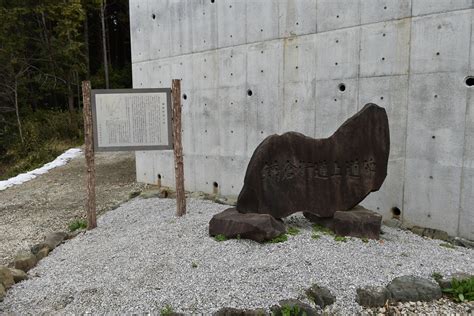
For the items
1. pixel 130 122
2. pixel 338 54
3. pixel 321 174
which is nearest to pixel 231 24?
pixel 338 54

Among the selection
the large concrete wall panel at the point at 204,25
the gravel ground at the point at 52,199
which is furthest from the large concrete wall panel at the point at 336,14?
the gravel ground at the point at 52,199

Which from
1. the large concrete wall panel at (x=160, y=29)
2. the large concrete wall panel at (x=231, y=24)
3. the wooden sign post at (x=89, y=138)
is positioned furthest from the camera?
the large concrete wall panel at (x=160, y=29)

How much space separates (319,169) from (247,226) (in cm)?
111

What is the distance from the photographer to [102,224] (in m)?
5.30

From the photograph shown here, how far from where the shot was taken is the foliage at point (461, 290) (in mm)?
3086

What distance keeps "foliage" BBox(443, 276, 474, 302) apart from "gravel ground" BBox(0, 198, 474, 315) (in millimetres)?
225

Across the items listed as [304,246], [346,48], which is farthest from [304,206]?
[346,48]

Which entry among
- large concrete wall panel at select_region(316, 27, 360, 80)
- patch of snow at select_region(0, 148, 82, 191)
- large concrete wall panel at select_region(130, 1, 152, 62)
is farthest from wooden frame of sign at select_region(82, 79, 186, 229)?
patch of snow at select_region(0, 148, 82, 191)

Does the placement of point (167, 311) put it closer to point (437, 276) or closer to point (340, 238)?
point (340, 238)

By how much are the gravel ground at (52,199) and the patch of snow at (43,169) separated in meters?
0.24

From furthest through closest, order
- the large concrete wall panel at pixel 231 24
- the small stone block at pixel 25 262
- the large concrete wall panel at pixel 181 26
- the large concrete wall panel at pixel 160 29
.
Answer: the large concrete wall panel at pixel 160 29, the large concrete wall panel at pixel 181 26, the large concrete wall panel at pixel 231 24, the small stone block at pixel 25 262

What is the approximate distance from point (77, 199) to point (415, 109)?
21.6 feet

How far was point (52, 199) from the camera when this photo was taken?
25.7 ft

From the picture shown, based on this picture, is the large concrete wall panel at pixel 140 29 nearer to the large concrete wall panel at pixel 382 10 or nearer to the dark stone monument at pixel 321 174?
the large concrete wall panel at pixel 382 10
